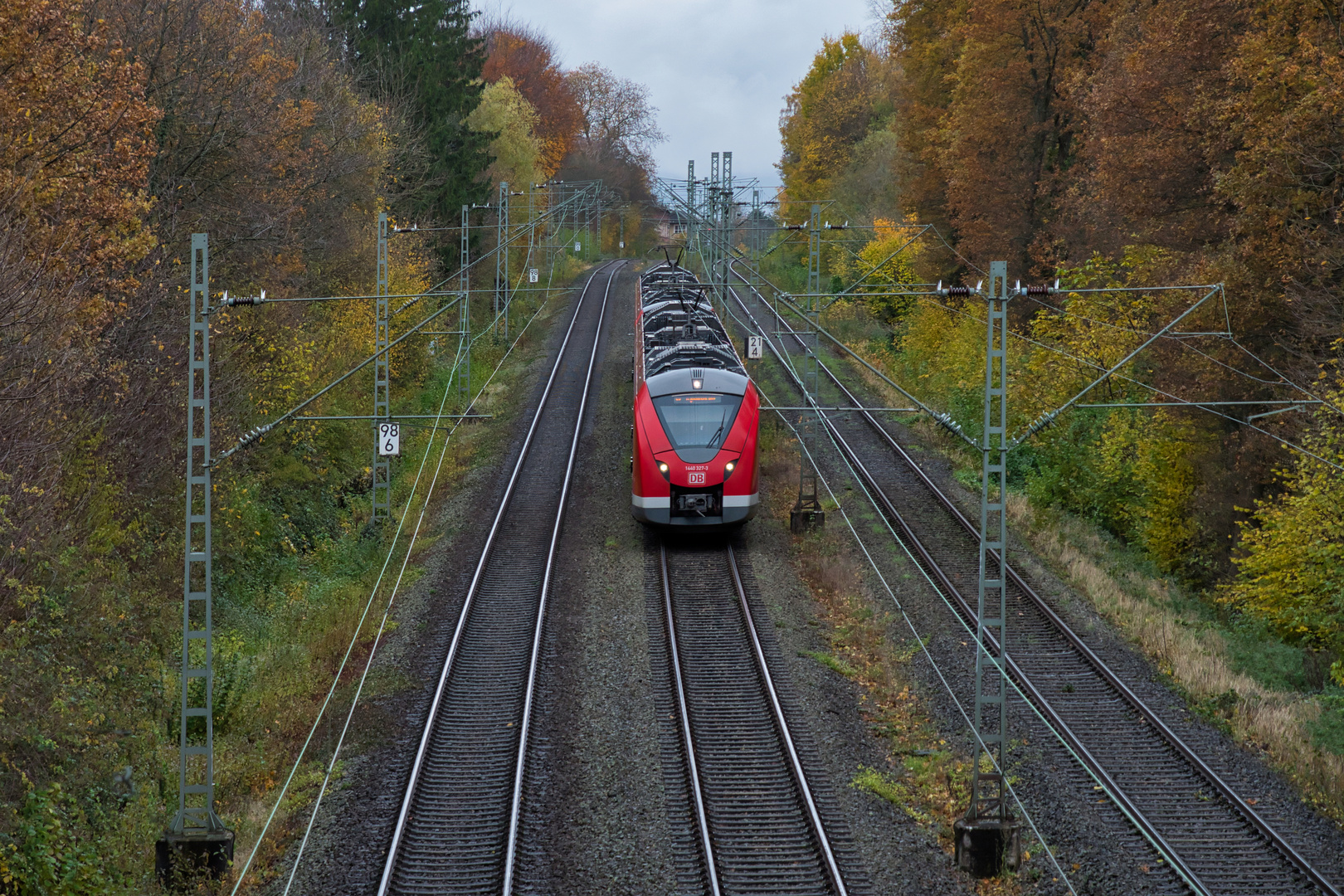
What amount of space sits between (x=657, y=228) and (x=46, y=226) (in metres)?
86.8

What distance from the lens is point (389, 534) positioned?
75.8 ft

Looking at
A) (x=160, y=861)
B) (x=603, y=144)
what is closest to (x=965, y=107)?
(x=160, y=861)

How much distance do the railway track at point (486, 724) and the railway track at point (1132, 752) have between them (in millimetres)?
6800

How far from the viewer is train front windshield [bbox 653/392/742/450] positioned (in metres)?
20.4

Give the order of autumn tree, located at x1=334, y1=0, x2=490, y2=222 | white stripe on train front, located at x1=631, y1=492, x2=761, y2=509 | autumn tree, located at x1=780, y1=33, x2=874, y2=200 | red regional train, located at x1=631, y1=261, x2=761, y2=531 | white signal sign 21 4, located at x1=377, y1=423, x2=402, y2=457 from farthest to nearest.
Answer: autumn tree, located at x1=780, y1=33, x2=874, y2=200, autumn tree, located at x1=334, y1=0, x2=490, y2=222, white signal sign 21 4, located at x1=377, y1=423, x2=402, y2=457, white stripe on train front, located at x1=631, y1=492, x2=761, y2=509, red regional train, located at x1=631, y1=261, x2=761, y2=531

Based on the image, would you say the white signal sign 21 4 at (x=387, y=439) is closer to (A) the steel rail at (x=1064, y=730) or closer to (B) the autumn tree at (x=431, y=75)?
(A) the steel rail at (x=1064, y=730)

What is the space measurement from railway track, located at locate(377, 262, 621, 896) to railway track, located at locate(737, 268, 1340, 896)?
680 cm

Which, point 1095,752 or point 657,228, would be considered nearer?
point 1095,752

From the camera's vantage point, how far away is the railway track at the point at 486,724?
37.0 ft

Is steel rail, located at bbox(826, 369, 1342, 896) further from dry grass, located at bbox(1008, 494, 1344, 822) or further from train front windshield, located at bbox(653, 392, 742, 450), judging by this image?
train front windshield, located at bbox(653, 392, 742, 450)

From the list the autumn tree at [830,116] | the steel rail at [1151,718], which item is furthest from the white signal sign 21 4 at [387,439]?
the autumn tree at [830,116]

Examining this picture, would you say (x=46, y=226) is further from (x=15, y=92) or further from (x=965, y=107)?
(x=965, y=107)

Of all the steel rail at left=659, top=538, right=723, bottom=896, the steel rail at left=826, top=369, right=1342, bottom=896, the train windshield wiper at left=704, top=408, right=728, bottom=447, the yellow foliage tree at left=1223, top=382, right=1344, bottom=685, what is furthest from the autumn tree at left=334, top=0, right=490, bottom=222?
the yellow foliage tree at left=1223, top=382, right=1344, bottom=685

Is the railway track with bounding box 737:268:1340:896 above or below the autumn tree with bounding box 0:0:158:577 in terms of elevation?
below
